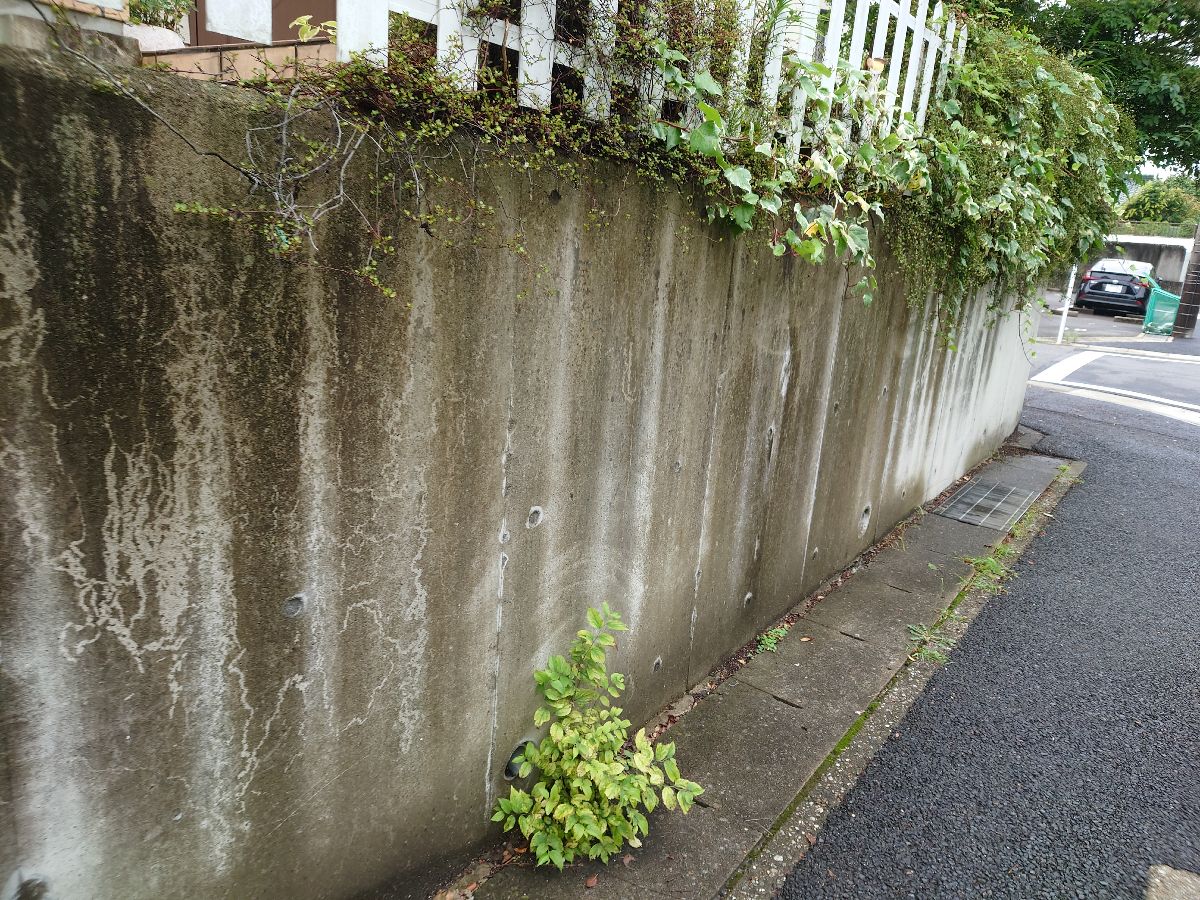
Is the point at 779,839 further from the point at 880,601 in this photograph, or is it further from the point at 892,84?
the point at 892,84

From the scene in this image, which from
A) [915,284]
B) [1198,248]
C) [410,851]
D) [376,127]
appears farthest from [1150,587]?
[1198,248]

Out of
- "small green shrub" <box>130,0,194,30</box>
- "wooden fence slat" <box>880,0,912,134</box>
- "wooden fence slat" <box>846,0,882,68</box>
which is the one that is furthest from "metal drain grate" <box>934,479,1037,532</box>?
"small green shrub" <box>130,0,194,30</box>

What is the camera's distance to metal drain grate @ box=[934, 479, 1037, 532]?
570 cm

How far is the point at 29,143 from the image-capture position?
1.20 metres

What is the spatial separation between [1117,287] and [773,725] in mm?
24702

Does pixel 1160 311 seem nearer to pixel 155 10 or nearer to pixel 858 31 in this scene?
pixel 858 31

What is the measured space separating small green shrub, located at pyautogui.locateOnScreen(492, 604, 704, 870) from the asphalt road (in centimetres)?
57

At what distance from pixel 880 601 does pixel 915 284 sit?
6.30ft

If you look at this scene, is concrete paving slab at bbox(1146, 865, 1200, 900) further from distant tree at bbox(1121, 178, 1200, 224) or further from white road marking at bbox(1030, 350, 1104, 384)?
distant tree at bbox(1121, 178, 1200, 224)

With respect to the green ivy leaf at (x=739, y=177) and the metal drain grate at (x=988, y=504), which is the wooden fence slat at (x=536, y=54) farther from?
the metal drain grate at (x=988, y=504)

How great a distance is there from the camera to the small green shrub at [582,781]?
2301 mm

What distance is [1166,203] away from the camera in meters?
29.9

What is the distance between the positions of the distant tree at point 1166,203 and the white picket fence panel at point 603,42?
3217cm

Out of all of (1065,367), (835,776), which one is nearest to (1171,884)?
(835,776)
